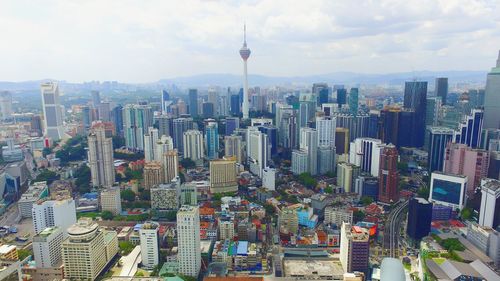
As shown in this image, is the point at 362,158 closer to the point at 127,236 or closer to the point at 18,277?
the point at 127,236

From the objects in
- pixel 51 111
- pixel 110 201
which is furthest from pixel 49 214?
pixel 51 111

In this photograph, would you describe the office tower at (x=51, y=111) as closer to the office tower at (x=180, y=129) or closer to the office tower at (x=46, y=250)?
the office tower at (x=180, y=129)

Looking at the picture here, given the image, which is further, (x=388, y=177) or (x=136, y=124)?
(x=136, y=124)

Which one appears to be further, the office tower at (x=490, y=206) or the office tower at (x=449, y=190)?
the office tower at (x=449, y=190)

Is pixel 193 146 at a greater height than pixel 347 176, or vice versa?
pixel 193 146

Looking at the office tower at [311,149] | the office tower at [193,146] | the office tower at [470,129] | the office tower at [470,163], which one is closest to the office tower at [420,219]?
the office tower at [470,163]

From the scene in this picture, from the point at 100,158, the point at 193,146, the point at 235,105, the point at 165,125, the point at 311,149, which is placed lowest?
the point at 193,146

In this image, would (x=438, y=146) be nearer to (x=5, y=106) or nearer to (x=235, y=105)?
(x=235, y=105)

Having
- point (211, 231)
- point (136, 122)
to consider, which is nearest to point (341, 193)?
point (211, 231)
